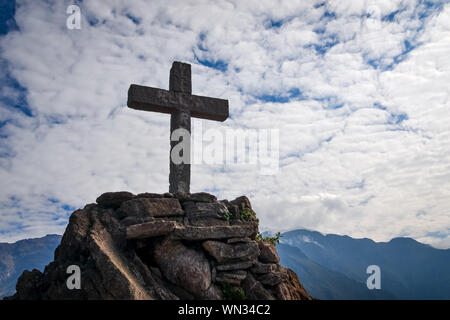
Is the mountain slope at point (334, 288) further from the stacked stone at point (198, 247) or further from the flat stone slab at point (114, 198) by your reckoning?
the flat stone slab at point (114, 198)

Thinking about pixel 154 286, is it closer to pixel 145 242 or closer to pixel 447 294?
pixel 145 242

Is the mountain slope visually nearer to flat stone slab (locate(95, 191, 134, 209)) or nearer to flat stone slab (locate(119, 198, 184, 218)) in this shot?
flat stone slab (locate(119, 198, 184, 218))

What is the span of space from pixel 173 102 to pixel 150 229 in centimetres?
530

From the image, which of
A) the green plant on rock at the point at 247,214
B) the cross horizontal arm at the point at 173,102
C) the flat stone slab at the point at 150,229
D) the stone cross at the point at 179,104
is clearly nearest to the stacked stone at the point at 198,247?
the flat stone slab at the point at 150,229

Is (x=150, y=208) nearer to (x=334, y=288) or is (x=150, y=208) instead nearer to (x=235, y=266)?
(x=235, y=266)

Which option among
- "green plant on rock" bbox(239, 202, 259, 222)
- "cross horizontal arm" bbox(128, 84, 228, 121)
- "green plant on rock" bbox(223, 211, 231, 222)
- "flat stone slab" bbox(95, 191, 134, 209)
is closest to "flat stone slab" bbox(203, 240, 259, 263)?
"green plant on rock" bbox(223, 211, 231, 222)

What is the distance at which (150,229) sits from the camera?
722 cm

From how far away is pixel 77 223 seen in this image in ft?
24.4

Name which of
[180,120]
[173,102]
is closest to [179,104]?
[173,102]

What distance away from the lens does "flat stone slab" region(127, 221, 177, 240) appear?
7102 millimetres

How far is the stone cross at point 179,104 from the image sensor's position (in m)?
10.6

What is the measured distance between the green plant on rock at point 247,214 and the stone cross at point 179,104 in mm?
2261

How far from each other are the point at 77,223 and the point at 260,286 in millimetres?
4589
